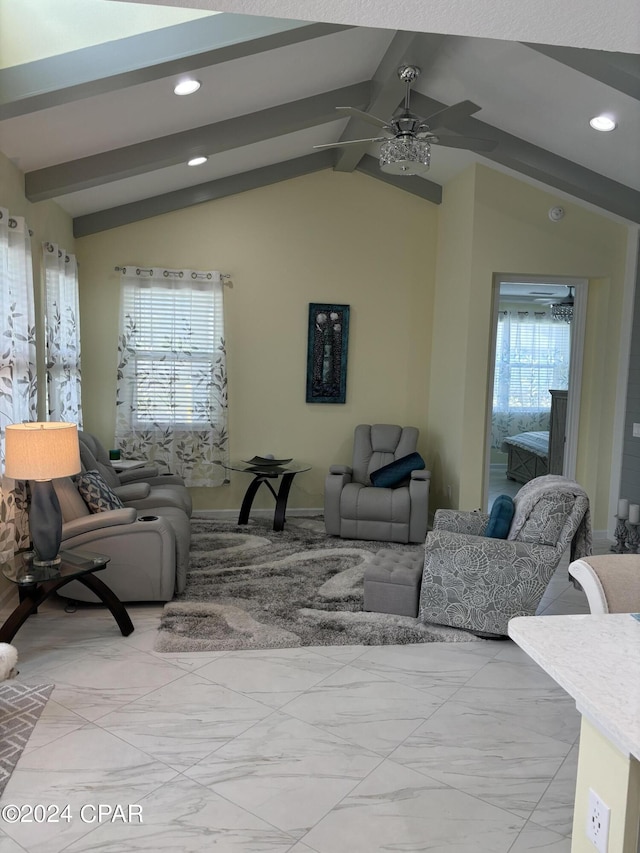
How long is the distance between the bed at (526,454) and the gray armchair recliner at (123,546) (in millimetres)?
3912

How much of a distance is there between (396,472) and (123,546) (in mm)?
2612

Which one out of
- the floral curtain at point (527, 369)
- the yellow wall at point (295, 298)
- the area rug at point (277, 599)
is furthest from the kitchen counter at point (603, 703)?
the yellow wall at point (295, 298)

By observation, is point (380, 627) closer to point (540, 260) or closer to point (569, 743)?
point (569, 743)

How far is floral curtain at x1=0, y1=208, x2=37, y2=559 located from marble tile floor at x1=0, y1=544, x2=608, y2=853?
24.7 inches

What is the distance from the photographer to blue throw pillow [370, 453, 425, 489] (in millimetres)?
5891

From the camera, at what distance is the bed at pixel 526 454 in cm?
664

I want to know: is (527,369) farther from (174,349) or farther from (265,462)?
(174,349)

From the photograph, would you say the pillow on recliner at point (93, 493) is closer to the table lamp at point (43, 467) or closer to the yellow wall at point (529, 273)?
the table lamp at point (43, 467)

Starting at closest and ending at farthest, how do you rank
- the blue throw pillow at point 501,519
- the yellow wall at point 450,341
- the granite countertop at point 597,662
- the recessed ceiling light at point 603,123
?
the granite countertop at point 597,662
the blue throw pillow at point 501,519
the recessed ceiling light at point 603,123
the yellow wall at point 450,341

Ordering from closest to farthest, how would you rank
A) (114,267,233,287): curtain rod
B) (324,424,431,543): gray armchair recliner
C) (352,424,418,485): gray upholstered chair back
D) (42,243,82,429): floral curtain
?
1. (42,243,82,429): floral curtain
2. (324,424,431,543): gray armchair recliner
3. (114,267,233,287): curtain rod
4. (352,424,418,485): gray upholstered chair back

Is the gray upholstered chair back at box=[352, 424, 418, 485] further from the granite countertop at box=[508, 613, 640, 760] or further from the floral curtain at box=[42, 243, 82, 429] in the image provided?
the granite countertop at box=[508, 613, 640, 760]

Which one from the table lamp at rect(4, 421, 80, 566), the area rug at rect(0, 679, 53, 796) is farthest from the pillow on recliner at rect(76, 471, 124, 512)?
the area rug at rect(0, 679, 53, 796)

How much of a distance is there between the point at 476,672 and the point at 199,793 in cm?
157

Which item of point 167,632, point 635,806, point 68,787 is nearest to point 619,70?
point 635,806
